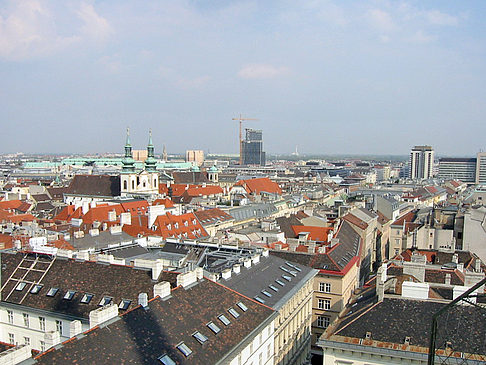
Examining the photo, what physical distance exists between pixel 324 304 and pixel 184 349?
92.3 ft

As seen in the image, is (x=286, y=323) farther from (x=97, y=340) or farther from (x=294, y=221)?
(x=294, y=221)

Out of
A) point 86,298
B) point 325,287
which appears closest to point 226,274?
point 86,298

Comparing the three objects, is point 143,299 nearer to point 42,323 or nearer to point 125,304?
point 125,304

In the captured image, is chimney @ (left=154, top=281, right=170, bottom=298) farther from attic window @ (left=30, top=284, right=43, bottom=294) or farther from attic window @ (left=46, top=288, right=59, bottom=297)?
attic window @ (left=30, top=284, right=43, bottom=294)

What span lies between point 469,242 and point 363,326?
39.4 meters

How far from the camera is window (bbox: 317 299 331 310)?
48959 millimetres

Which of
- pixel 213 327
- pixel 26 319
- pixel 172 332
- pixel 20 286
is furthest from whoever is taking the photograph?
pixel 20 286

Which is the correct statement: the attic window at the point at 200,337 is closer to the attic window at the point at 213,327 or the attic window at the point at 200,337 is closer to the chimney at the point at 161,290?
the attic window at the point at 213,327

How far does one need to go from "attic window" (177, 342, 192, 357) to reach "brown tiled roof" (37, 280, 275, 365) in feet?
0.52

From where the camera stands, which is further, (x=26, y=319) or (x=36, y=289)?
(x=36, y=289)

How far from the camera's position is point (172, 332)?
24.8 metres

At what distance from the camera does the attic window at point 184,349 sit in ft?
77.8

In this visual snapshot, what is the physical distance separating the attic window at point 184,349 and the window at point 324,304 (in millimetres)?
27657

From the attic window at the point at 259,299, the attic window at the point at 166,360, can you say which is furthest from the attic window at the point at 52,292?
the attic window at the point at 259,299
